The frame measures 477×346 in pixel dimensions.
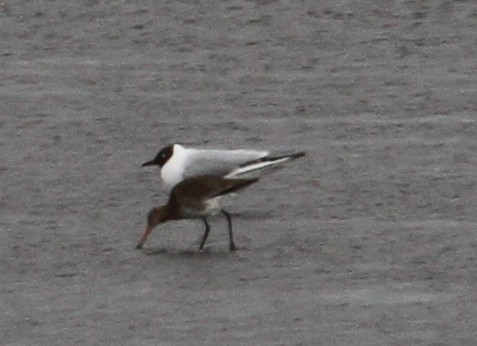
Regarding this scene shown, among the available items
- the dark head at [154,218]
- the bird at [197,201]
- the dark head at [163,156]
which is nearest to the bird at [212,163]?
the dark head at [163,156]

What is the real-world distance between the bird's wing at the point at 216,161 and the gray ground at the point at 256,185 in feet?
0.74

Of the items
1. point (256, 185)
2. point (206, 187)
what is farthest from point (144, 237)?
point (256, 185)

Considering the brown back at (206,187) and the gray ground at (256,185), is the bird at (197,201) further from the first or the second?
the gray ground at (256,185)

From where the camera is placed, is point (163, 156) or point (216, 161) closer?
point (216, 161)

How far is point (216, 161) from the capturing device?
11.4 m

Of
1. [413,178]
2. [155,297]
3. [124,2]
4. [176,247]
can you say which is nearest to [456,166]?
[413,178]

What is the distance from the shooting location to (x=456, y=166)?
11.7 metres

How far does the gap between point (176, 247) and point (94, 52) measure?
3688 mm

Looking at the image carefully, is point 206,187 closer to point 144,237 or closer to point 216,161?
point 216,161

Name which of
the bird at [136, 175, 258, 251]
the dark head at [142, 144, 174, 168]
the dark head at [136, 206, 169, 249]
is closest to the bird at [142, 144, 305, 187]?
the dark head at [142, 144, 174, 168]

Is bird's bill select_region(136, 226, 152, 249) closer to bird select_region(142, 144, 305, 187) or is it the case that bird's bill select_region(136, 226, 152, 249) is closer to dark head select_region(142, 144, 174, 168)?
bird select_region(142, 144, 305, 187)

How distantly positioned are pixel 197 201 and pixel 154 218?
1.11 feet

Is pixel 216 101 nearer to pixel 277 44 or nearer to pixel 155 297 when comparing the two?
pixel 277 44

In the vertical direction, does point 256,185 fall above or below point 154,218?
below
